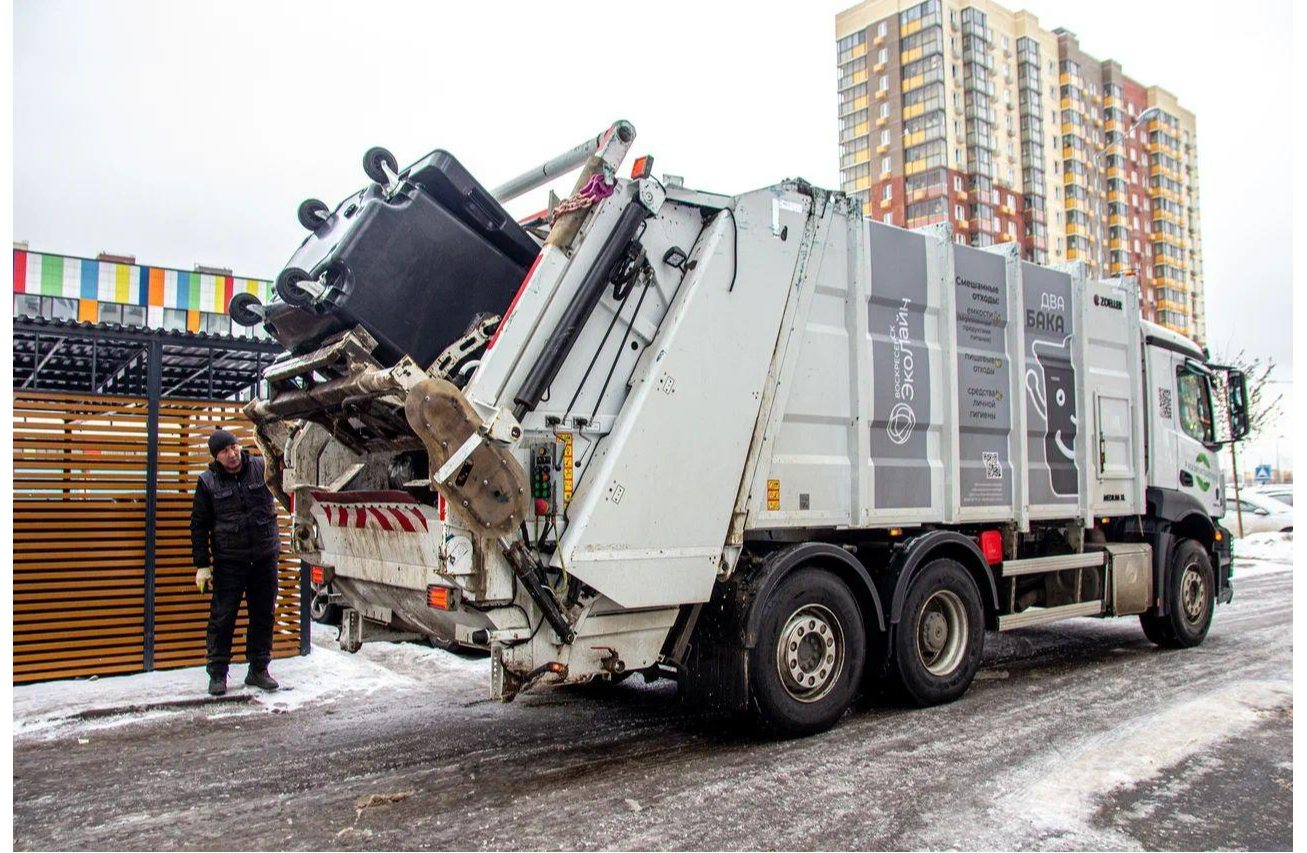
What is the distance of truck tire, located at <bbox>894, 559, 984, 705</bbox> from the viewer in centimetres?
573

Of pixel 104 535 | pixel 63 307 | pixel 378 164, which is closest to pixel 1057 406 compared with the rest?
pixel 378 164

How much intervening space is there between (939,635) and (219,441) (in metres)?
4.65

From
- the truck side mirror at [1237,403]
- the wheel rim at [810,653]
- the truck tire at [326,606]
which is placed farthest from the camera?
the truck side mirror at [1237,403]

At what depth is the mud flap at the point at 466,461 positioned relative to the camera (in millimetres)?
4012

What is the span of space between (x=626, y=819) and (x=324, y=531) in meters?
2.54

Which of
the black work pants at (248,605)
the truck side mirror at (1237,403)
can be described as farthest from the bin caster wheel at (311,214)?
the truck side mirror at (1237,403)

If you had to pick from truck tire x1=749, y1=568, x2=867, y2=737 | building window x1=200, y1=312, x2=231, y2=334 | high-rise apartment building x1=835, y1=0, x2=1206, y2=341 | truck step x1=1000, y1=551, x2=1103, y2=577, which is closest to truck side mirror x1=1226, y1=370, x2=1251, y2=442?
truck step x1=1000, y1=551, x2=1103, y2=577

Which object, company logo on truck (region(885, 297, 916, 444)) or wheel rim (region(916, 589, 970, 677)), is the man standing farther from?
wheel rim (region(916, 589, 970, 677))

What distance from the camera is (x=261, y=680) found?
6.40 m

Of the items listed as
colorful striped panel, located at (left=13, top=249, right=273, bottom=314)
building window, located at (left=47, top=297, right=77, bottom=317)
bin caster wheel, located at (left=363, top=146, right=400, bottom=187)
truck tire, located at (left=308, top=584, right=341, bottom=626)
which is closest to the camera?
bin caster wheel, located at (left=363, top=146, right=400, bottom=187)

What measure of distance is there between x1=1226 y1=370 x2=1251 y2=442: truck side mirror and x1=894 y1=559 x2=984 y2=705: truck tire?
4.09m

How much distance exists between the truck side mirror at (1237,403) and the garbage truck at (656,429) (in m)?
3.27

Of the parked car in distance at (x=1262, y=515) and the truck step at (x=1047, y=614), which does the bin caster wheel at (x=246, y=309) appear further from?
the parked car in distance at (x=1262, y=515)

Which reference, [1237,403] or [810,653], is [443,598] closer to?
[810,653]
